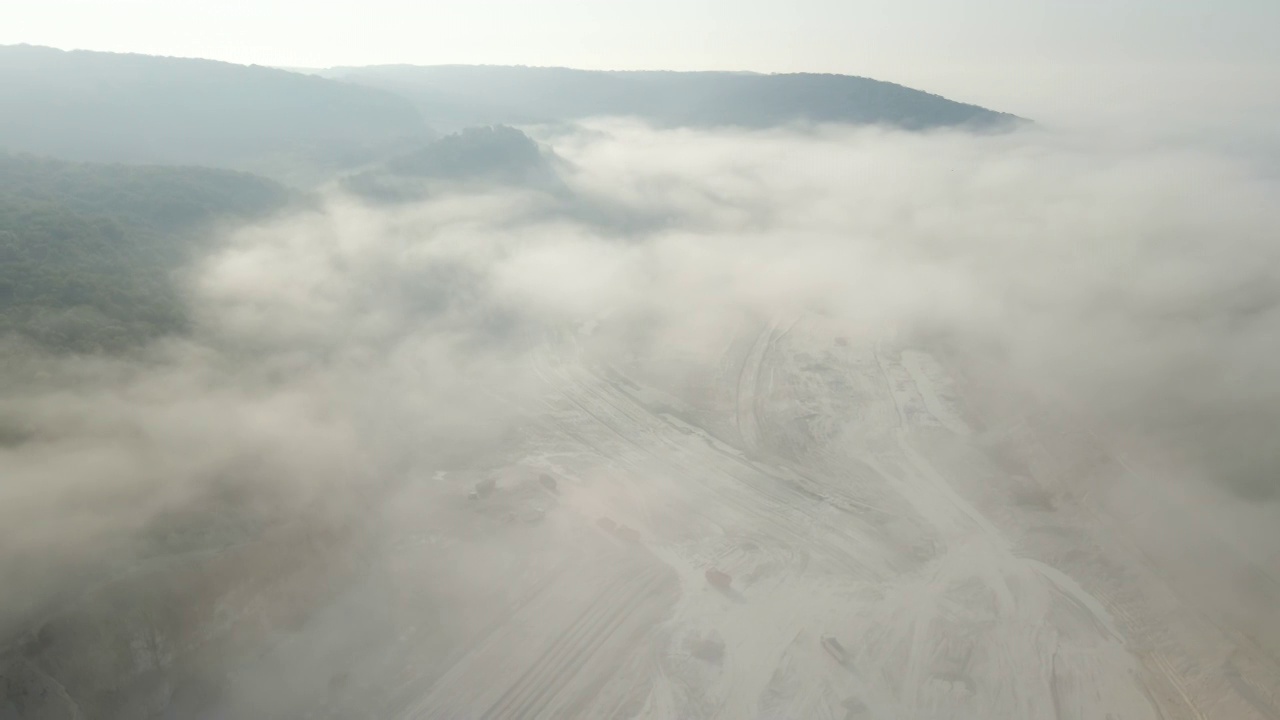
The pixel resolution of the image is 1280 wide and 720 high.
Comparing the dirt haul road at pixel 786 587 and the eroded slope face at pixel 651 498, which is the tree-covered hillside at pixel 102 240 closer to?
the eroded slope face at pixel 651 498

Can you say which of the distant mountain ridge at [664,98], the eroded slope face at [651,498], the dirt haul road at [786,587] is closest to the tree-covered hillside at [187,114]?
the distant mountain ridge at [664,98]

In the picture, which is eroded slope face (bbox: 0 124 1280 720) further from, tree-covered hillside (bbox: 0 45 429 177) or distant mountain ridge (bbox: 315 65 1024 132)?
distant mountain ridge (bbox: 315 65 1024 132)

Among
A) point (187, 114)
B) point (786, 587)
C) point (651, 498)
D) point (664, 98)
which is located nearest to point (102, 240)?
point (651, 498)

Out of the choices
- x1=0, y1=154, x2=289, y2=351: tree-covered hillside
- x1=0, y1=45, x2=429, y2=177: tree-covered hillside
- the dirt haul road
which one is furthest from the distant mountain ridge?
the dirt haul road

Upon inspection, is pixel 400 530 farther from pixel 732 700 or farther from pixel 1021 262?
pixel 1021 262

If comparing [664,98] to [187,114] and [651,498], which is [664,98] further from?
[651,498]
